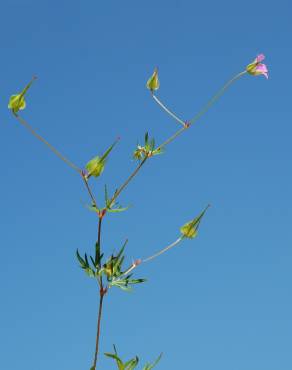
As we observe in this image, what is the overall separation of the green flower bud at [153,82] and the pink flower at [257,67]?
51 centimetres

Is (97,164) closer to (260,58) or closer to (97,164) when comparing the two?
(97,164)

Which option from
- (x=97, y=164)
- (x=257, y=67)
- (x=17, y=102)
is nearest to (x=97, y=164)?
(x=97, y=164)

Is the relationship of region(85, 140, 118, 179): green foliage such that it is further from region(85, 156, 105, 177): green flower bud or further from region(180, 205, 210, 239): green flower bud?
region(180, 205, 210, 239): green flower bud

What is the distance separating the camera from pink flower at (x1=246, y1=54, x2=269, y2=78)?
315 cm

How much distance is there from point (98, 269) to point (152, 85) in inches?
40.2

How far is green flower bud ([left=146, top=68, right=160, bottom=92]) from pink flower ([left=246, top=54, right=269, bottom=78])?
20.0 inches

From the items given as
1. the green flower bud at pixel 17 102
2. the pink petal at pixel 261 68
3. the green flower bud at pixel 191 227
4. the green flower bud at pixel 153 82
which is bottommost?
the green flower bud at pixel 191 227

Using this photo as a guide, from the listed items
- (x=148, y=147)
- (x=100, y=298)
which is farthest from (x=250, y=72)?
(x=100, y=298)

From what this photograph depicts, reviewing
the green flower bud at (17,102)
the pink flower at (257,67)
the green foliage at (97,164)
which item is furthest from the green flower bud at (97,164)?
the pink flower at (257,67)

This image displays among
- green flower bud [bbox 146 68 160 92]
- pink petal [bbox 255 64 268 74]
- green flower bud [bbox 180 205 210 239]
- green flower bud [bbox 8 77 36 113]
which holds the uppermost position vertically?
pink petal [bbox 255 64 268 74]

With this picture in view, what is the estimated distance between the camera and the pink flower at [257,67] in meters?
3.15

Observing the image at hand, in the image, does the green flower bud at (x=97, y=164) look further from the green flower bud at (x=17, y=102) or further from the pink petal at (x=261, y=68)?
the pink petal at (x=261, y=68)

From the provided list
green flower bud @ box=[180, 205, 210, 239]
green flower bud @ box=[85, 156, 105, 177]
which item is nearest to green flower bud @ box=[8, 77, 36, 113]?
green flower bud @ box=[85, 156, 105, 177]

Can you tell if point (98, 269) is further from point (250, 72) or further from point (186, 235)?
point (250, 72)
